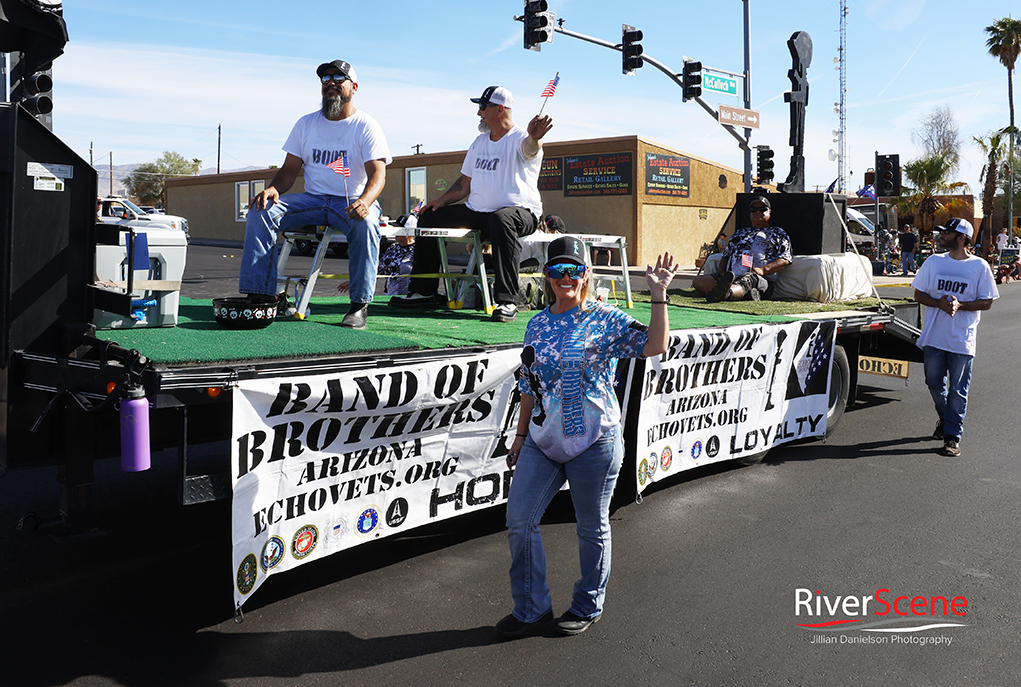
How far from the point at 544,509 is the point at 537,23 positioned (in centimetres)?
1601

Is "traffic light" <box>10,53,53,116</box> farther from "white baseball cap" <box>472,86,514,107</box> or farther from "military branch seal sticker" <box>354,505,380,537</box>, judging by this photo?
"military branch seal sticker" <box>354,505,380,537</box>

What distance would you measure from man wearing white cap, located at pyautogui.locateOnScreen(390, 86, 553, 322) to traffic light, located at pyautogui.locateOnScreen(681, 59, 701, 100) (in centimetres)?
1517

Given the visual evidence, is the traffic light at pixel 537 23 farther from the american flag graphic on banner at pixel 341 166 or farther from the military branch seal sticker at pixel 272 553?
the military branch seal sticker at pixel 272 553

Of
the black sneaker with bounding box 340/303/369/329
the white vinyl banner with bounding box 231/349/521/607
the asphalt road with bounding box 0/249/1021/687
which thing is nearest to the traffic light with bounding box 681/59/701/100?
the asphalt road with bounding box 0/249/1021/687

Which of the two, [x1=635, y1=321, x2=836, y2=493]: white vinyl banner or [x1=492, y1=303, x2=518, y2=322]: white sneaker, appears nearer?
[x1=635, y1=321, x2=836, y2=493]: white vinyl banner

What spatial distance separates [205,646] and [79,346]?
1435 mm

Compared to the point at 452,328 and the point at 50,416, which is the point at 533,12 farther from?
the point at 50,416

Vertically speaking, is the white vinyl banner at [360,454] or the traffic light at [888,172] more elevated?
the traffic light at [888,172]

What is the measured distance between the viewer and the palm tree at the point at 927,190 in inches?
1681

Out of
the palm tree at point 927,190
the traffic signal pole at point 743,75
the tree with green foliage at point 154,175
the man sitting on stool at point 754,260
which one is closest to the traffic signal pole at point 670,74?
the traffic signal pole at point 743,75

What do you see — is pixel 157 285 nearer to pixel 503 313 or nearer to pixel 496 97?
pixel 503 313

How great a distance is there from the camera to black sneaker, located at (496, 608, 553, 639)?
151 inches

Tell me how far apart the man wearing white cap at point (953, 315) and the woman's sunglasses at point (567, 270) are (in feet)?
14.9

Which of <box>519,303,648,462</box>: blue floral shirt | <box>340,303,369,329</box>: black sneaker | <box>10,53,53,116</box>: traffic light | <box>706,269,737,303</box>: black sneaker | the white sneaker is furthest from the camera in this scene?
<box>706,269,737,303</box>: black sneaker
